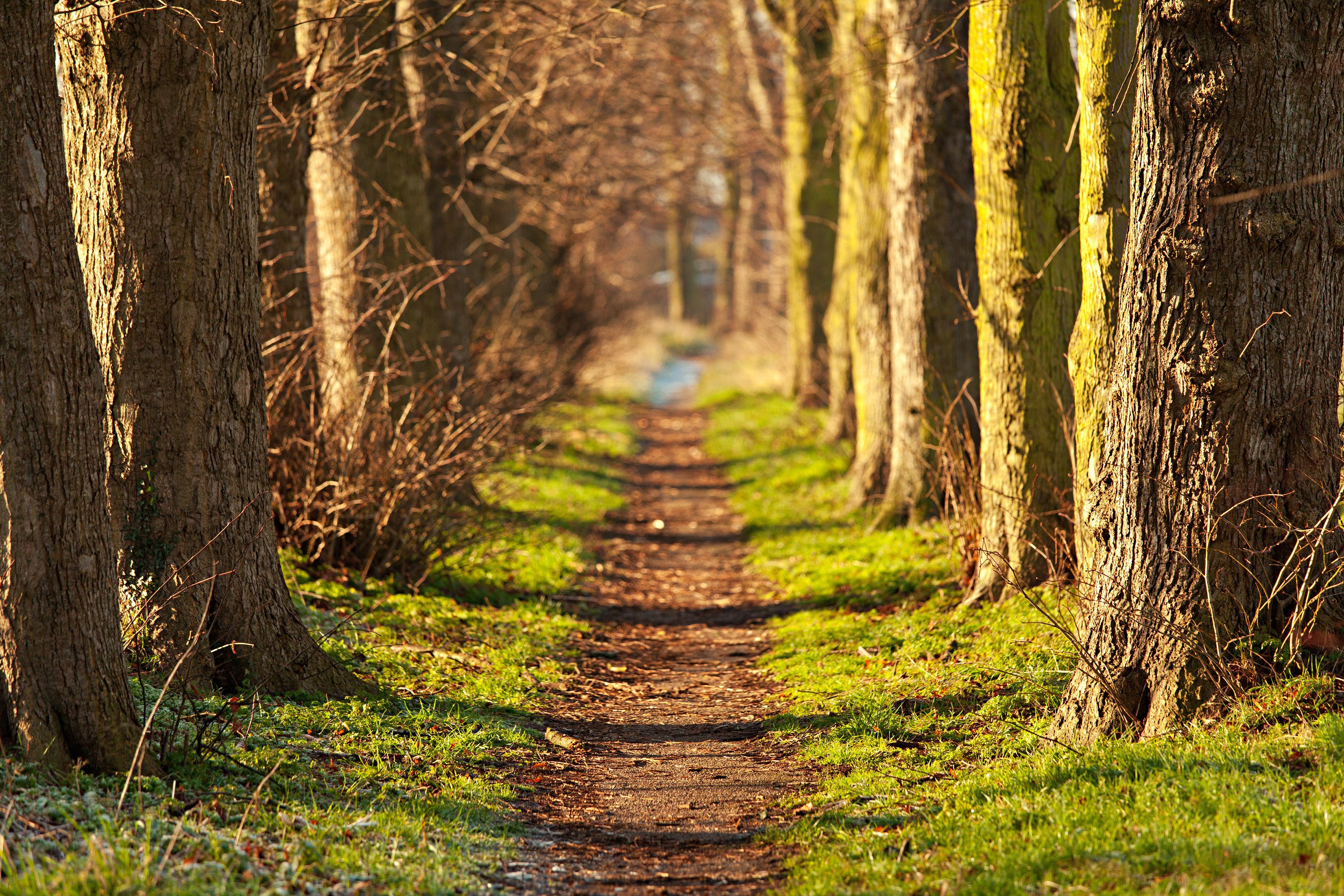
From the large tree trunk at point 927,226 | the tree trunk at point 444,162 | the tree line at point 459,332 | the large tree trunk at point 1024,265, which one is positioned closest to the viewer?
the tree line at point 459,332

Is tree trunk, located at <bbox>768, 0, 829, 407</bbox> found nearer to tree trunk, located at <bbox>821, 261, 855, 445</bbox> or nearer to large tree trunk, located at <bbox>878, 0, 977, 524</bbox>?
tree trunk, located at <bbox>821, 261, 855, 445</bbox>

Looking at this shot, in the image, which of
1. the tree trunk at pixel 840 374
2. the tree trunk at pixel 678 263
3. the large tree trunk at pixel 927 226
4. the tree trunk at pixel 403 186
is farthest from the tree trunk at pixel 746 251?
the large tree trunk at pixel 927 226

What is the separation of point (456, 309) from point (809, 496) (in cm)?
455

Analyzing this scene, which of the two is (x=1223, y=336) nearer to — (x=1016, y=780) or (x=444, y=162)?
(x=1016, y=780)

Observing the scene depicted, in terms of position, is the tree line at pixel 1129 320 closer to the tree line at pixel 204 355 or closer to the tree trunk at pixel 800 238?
the tree line at pixel 204 355

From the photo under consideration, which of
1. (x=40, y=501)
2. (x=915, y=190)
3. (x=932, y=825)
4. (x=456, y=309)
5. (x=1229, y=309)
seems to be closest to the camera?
(x=40, y=501)

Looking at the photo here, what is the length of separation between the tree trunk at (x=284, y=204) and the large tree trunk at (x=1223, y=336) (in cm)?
600

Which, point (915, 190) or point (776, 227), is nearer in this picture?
point (915, 190)

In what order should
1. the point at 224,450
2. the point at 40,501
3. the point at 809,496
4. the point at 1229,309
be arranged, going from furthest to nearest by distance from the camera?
the point at 809,496
the point at 224,450
the point at 1229,309
the point at 40,501

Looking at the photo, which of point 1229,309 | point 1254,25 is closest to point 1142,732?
point 1229,309

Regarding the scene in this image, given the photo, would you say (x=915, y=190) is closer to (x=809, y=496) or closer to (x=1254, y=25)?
(x=809, y=496)

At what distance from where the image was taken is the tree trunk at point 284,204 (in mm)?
8383

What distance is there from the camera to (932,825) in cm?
440

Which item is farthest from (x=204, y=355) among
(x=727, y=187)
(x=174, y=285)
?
(x=727, y=187)
